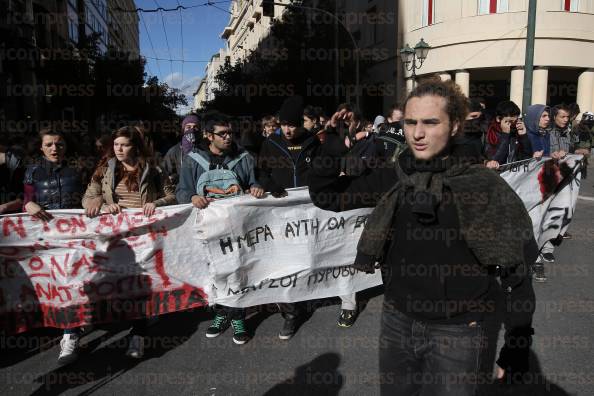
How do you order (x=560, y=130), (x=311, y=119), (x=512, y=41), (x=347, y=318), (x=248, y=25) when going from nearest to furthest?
(x=347, y=318)
(x=311, y=119)
(x=560, y=130)
(x=512, y=41)
(x=248, y=25)

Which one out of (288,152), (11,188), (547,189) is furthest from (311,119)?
(547,189)

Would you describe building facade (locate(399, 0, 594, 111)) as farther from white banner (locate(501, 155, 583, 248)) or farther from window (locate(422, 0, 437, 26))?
white banner (locate(501, 155, 583, 248))

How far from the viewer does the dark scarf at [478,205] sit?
5.44 ft

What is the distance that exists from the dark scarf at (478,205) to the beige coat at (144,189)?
8.65 feet

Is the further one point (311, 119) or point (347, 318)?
point (311, 119)

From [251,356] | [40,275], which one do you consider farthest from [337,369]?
[40,275]

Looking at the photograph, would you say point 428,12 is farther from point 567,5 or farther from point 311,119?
point 311,119

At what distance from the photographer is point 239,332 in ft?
12.3

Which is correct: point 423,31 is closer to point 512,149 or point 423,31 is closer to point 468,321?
point 512,149

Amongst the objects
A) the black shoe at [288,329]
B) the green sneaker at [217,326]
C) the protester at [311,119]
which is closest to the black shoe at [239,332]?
the green sneaker at [217,326]

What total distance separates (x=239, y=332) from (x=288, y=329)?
0.41 meters

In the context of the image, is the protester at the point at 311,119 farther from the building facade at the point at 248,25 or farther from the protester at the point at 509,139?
the building facade at the point at 248,25

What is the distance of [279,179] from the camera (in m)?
4.21

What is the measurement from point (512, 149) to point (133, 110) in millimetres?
22541
